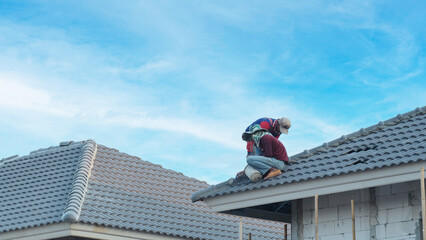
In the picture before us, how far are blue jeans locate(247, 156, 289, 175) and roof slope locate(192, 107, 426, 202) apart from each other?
0.68 feet

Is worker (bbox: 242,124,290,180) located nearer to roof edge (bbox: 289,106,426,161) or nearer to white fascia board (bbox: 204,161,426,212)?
roof edge (bbox: 289,106,426,161)

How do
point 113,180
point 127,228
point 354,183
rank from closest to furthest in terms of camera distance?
point 354,183 → point 127,228 → point 113,180

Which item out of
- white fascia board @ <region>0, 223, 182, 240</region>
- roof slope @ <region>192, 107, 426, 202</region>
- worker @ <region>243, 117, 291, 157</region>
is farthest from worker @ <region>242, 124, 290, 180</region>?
white fascia board @ <region>0, 223, 182, 240</region>

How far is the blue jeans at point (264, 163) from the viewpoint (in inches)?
520

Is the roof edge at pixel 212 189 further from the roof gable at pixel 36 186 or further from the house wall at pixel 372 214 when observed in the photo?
the roof gable at pixel 36 186

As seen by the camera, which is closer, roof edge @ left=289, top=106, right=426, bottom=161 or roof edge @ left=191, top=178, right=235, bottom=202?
roof edge @ left=191, top=178, right=235, bottom=202

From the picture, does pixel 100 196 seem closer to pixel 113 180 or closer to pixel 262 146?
pixel 113 180

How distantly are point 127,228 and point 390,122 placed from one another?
220 inches

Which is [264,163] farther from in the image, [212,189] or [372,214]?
[372,214]

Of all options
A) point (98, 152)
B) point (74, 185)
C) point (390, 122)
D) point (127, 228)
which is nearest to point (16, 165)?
point (98, 152)

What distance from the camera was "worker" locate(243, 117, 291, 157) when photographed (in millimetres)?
14242

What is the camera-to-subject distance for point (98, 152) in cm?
1947

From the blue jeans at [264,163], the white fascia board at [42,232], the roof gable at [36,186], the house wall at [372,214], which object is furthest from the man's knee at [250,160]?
the roof gable at [36,186]

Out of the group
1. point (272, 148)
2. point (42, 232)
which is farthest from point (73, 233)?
point (272, 148)
